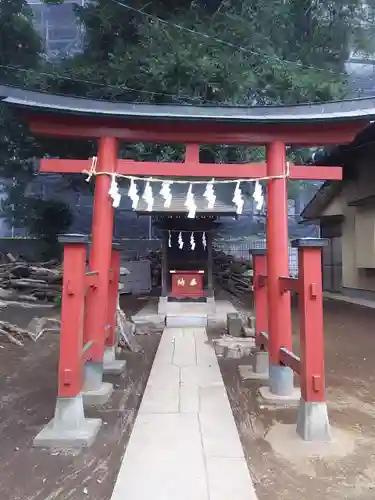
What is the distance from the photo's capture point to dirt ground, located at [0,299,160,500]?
2879 millimetres

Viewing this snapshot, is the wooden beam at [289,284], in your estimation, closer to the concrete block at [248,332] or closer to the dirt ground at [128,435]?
the dirt ground at [128,435]

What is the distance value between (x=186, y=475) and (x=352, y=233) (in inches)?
521

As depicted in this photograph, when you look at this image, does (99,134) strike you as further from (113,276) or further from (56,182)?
(56,182)

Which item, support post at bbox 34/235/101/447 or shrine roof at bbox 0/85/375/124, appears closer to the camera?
support post at bbox 34/235/101/447

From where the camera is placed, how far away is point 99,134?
4.96m

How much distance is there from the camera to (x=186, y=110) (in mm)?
4969

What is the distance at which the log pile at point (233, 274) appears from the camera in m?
16.3

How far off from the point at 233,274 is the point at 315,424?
44.5 ft

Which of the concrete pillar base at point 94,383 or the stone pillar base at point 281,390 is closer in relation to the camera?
the stone pillar base at point 281,390

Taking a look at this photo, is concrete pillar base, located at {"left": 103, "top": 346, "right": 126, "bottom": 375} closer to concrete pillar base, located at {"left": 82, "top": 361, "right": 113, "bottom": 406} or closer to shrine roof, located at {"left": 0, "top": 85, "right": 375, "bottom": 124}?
concrete pillar base, located at {"left": 82, "top": 361, "right": 113, "bottom": 406}

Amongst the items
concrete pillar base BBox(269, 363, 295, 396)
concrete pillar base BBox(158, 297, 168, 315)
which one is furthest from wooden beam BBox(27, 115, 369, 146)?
concrete pillar base BBox(158, 297, 168, 315)

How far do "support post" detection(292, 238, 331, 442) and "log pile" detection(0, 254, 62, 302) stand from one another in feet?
35.7

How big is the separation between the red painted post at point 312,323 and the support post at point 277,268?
1.05 m

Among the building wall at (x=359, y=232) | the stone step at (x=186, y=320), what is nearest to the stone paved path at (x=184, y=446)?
the stone step at (x=186, y=320)
